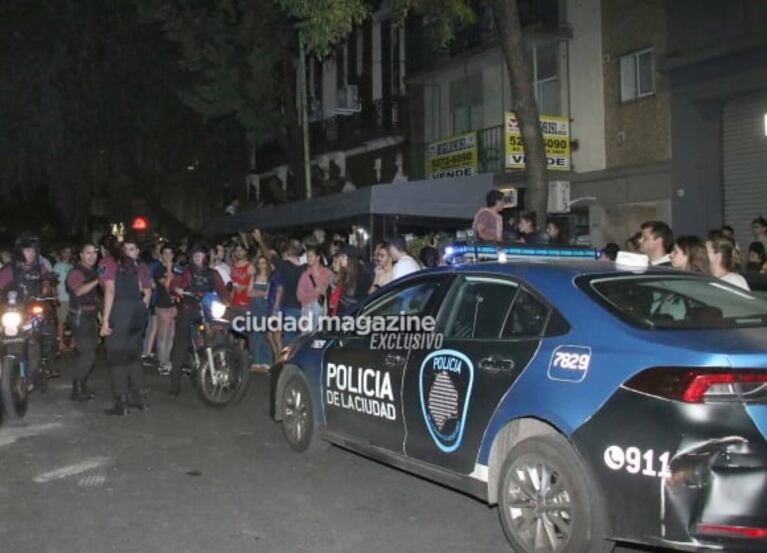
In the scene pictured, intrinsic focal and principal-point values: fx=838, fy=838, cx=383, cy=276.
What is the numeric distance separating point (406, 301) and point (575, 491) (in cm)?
230

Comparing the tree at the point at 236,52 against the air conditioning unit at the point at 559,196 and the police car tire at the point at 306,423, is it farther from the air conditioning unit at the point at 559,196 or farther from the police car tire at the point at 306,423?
the police car tire at the point at 306,423

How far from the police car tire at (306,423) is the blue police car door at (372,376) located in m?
0.25

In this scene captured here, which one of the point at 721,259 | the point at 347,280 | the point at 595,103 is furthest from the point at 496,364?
the point at 595,103

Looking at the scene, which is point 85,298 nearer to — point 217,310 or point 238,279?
point 217,310

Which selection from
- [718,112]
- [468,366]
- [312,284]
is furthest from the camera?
[718,112]

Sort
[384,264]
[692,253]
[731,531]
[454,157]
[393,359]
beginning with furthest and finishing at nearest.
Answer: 1. [454,157]
2. [384,264]
3. [692,253]
4. [393,359]
5. [731,531]

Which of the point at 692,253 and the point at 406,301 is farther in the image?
the point at 692,253

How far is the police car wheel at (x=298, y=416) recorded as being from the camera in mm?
6793

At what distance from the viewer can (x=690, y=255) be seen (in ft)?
22.5

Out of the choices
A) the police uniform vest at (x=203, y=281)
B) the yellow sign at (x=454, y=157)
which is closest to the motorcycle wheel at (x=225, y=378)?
the police uniform vest at (x=203, y=281)

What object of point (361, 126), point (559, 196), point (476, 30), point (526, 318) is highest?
point (476, 30)

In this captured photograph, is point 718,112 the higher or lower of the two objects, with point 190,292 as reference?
higher

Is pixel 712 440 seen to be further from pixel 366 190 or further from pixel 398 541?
pixel 366 190

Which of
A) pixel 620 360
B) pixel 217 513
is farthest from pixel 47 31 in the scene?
pixel 620 360
